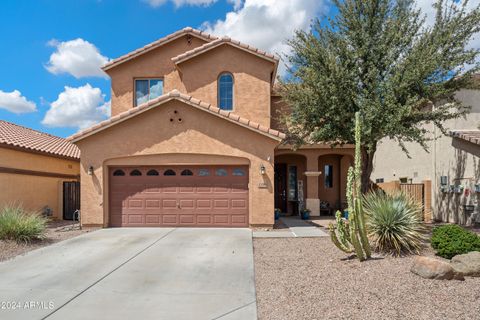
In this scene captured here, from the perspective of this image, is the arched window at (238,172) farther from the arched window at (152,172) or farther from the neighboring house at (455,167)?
the neighboring house at (455,167)

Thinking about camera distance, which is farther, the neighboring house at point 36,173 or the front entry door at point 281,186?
the front entry door at point 281,186

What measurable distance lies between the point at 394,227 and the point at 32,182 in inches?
642

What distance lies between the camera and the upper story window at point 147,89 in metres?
19.0

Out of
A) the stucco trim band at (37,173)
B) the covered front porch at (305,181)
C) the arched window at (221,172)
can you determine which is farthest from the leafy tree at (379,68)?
the stucco trim band at (37,173)

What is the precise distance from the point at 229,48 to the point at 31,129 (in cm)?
1441

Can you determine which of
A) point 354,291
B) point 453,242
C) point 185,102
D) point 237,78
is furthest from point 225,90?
point 354,291

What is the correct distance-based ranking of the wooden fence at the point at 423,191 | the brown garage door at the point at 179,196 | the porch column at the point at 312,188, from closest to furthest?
the brown garage door at the point at 179,196 → the wooden fence at the point at 423,191 → the porch column at the point at 312,188

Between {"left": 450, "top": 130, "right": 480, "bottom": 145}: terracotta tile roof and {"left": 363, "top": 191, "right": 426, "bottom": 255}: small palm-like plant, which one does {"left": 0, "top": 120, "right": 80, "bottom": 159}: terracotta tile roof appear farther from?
{"left": 450, "top": 130, "right": 480, "bottom": 145}: terracotta tile roof

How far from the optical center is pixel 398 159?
22.9 m

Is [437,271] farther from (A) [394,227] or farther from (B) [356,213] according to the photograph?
(A) [394,227]

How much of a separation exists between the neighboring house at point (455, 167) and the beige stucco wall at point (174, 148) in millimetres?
8261

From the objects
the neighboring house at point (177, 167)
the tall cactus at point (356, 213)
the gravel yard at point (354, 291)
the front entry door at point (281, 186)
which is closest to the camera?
the gravel yard at point (354, 291)

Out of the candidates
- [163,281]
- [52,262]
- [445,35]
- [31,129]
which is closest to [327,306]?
[163,281]

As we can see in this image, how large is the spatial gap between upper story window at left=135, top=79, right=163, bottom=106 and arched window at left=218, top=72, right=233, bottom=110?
3.42 meters
